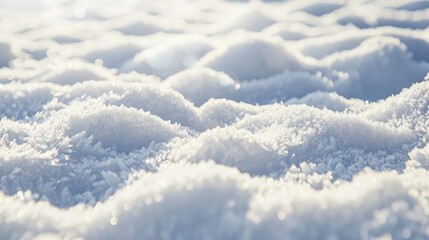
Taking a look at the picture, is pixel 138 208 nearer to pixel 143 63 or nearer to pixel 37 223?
pixel 37 223

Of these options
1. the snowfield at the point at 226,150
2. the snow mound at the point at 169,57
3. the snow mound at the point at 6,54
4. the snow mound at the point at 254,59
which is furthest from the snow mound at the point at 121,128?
the snow mound at the point at 6,54

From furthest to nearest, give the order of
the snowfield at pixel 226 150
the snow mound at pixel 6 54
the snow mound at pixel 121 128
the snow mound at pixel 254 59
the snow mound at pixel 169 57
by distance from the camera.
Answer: the snow mound at pixel 6 54 → the snow mound at pixel 169 57 → the snow mound at pixel 254 59 → the snow mound at pixel 121 128 → the snowfield at pixel 226 150

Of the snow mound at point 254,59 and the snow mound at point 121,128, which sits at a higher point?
the snow mound at point 121,128

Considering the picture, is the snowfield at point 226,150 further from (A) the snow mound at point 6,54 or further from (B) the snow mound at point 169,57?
(A) the snow mound at point 6,54

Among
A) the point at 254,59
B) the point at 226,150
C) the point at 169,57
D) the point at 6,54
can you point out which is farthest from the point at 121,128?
the point at 6,54

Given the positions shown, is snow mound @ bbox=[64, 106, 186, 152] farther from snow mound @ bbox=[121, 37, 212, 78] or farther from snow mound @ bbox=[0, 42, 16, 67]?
snow mound @ bbox=[0, 42, 16, 67]

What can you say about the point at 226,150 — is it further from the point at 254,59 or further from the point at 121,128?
the point at 254,59

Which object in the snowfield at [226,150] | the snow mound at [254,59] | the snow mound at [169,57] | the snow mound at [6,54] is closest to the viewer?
the snowfield at [226,150]

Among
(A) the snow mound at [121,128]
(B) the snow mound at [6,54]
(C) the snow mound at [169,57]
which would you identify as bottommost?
(B) the snow mound at [6,54]
